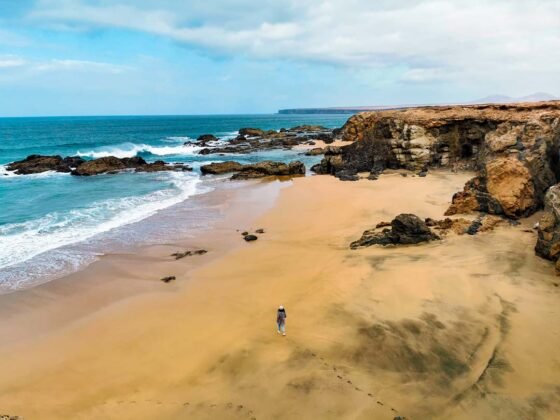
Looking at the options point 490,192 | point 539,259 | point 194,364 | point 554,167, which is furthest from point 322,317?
point 554,167

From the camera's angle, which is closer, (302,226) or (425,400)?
(425,400)

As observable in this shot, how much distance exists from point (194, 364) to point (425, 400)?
453 cm

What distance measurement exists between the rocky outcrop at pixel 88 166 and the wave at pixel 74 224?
42.7 feet

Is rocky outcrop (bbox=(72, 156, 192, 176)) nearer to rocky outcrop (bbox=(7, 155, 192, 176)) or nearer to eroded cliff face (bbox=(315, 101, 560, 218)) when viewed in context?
rocky outcrop (bbox=(7, 155, 192, 176))

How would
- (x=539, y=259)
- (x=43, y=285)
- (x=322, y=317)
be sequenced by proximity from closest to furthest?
1. (x=322, y=317)
2. (x=539, y=259)
3. (x=43, y=285)

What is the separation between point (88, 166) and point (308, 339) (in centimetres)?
3520

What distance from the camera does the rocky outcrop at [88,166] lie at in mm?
38469

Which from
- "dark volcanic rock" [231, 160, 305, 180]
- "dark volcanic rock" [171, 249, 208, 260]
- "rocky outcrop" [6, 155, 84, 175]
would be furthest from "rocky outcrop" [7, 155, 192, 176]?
"dark volcanic rock" [171, 249, 208, 260]

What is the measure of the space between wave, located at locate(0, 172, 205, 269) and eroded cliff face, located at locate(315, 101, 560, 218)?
1372cm

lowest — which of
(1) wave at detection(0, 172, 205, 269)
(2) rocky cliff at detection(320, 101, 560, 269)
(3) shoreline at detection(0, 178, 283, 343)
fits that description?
(3) shoreline at detection(0, 178, 283, 343)

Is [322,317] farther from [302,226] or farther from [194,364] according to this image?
[302,226]

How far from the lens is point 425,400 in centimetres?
734

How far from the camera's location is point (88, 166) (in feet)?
127

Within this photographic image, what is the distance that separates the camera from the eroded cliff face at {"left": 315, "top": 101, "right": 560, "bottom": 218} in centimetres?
1617
